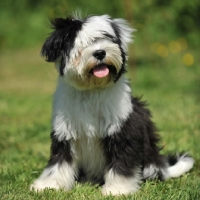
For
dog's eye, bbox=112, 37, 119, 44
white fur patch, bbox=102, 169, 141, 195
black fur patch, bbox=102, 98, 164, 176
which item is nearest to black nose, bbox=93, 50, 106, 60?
dog's eye, bbox=112, 37, 119, 44

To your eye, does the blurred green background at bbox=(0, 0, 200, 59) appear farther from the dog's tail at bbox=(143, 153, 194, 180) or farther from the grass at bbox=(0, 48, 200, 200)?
the dog's tail at bbox=(143, 153, 194, 180)

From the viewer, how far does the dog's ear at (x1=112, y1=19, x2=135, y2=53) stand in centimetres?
383

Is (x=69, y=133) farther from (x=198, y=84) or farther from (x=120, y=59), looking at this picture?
(x=198, y=84)

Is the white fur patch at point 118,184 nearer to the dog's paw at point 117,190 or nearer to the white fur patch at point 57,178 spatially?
the dog's paw at point 117,190

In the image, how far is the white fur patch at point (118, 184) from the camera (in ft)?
12.4

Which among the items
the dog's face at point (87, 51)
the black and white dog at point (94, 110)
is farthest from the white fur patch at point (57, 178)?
the dog's face at point (87, 51)

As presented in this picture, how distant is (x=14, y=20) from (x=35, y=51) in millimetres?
1268

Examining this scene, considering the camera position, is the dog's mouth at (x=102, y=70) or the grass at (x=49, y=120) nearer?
the dog's mouth at (x=102, y=70)

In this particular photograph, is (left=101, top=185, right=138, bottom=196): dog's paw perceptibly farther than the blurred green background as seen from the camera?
No

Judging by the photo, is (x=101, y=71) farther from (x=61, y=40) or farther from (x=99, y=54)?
(x=61, y=40)

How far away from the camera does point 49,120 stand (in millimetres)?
6629

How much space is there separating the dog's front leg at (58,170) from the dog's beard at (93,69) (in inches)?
20.9

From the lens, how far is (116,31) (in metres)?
3.84

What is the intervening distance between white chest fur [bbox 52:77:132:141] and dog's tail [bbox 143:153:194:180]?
594mm
